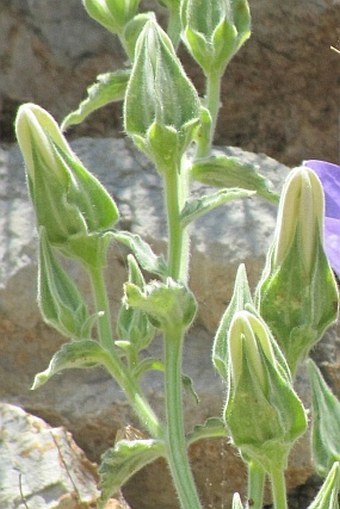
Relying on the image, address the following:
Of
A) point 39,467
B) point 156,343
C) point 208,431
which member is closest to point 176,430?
point 208,431

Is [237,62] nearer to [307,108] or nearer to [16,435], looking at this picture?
[307,108]

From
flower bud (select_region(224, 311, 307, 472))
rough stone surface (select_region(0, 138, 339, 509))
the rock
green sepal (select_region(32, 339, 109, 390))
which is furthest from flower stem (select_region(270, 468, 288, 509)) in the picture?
rough stone surface (select_region(0, 138, 339, 509))

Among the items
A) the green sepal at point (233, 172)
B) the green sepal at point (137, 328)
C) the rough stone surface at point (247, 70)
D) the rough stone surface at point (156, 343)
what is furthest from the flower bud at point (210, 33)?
the rough stone surface at point (247, 70)

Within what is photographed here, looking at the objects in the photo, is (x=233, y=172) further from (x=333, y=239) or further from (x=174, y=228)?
(x=333, y=239)

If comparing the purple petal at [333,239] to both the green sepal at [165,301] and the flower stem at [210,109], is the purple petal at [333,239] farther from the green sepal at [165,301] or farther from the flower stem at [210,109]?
the flower stem at [210,109]

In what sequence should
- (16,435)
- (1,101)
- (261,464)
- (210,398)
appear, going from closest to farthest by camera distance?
(261,464)
(16,435)
(210,398)
(1,101)

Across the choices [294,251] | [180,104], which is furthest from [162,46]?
[294,251]
